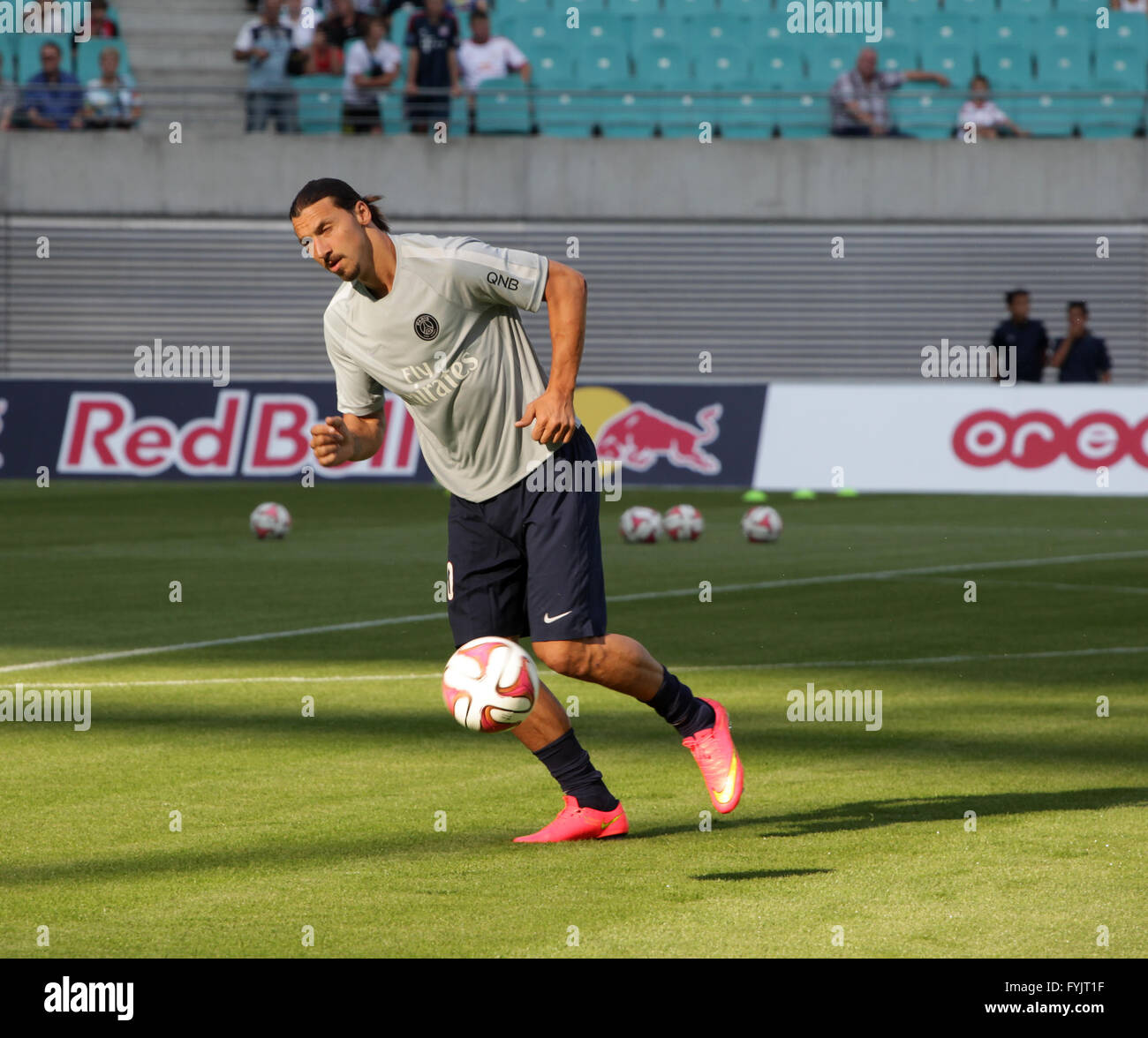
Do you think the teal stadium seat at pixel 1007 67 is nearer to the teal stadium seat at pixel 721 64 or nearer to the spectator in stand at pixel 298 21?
the teal stadium seat at pixel 721 64

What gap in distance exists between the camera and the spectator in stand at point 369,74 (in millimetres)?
29406

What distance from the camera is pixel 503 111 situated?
2964 cm

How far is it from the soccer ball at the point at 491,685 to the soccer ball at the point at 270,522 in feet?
39.3

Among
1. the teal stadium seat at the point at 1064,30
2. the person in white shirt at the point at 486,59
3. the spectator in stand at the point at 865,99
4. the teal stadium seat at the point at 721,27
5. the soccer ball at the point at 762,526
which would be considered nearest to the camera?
the soccer ball at the point at 762,526

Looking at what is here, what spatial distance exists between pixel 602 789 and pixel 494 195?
23.5m

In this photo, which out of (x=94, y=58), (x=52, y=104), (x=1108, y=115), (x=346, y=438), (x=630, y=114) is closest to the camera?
(x=346, y=438)

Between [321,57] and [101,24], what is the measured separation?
363cm

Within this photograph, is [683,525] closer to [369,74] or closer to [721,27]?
[369,74]

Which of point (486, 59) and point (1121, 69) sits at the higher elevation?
point (486, 59)

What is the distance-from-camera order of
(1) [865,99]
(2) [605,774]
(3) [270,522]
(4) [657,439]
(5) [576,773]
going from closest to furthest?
(5) [576,773], (2) [605,774], (3) [270,522], (4) [657,439], (1) [865,99]

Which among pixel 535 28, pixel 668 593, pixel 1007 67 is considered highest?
pixel 535 28

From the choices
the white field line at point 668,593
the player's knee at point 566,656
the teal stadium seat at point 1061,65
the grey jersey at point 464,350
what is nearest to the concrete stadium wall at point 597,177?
the teal stadium seat at point 1061,65

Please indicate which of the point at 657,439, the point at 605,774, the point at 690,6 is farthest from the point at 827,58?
the point at 605,774

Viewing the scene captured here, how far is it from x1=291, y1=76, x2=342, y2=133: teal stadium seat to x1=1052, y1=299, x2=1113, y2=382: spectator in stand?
37.9 ft
